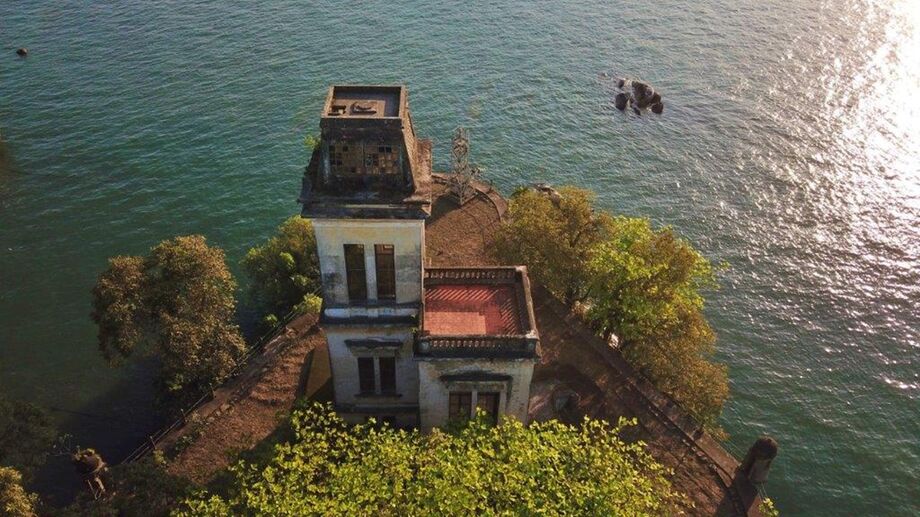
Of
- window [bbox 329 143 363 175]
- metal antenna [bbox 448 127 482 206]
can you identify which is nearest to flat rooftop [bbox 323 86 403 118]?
window [bbox 329 143 363 175]

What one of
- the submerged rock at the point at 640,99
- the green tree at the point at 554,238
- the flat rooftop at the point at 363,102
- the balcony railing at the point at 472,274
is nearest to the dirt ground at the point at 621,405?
the green tree at the point at 554,238

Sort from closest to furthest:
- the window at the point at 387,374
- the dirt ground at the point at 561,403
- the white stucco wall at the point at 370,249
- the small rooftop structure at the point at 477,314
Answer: the white stucco wall at the point at 370,249 → the small rooftop structure at the point at 477,314 → the window at the point at 387,374 → the dirt ground at the point at 561,403

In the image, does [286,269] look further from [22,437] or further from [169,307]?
[22,437]

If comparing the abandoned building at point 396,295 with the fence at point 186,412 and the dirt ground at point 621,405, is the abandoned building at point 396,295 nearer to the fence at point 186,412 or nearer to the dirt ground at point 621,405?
the dirt ground at point 621,405

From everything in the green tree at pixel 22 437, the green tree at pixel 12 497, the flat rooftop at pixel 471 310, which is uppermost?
the flat rooftop at pixel 471 310

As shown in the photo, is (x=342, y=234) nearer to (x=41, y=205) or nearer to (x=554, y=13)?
(x=41, y=205)

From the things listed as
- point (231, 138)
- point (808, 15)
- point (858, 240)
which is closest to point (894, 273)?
point (858, 240)
